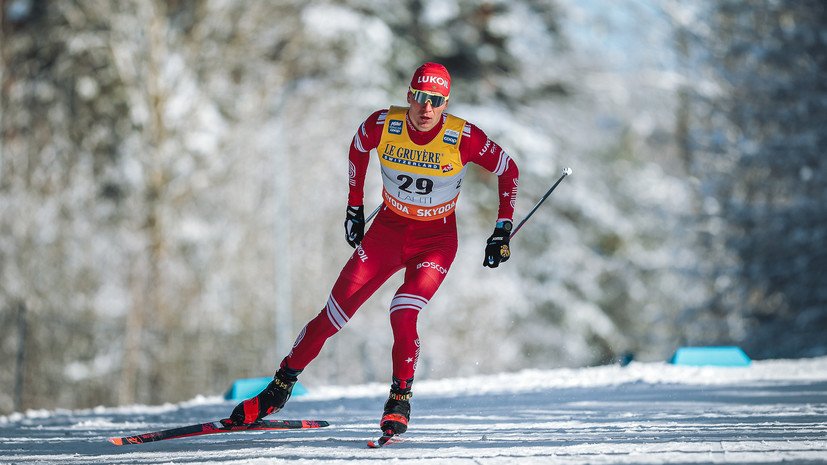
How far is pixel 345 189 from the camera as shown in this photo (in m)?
19.2

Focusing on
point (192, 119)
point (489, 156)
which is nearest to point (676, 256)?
point (192, 119)

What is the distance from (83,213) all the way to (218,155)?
288 centimetres

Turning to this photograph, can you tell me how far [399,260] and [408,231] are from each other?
166 millimetres

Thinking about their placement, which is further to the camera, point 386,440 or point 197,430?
point 197,430

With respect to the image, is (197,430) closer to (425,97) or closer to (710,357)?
(425,97)

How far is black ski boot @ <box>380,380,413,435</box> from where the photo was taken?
4.58 m

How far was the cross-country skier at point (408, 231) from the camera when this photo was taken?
478 centimetres

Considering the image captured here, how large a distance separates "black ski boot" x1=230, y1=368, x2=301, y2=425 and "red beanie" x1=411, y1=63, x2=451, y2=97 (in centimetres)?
166

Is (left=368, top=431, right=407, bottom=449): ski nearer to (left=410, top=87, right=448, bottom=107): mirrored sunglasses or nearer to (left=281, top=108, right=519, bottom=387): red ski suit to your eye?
(left=281, top=108, right=519, bottom=387): red ski suit

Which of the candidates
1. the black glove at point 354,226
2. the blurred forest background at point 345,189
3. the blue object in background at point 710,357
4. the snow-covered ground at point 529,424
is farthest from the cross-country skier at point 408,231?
the blurred forest background at point 345,189

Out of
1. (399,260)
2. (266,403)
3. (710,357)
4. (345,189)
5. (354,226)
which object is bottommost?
(266,403)

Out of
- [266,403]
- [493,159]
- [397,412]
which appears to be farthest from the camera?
[493,159]

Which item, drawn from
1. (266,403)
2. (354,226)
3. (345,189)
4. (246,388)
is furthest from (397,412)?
(345,189)

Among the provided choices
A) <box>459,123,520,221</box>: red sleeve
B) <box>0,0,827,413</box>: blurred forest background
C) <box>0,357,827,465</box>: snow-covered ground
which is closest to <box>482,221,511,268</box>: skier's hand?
<box>459,123,520,221</box>: red sleeve
